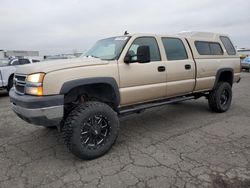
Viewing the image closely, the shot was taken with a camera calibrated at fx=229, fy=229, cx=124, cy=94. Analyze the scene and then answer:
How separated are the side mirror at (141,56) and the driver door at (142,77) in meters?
0.05

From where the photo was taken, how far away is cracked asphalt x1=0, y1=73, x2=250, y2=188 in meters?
2.93

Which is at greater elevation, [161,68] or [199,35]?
[199,35]

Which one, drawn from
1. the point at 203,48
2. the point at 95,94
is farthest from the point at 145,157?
the point at 203,48

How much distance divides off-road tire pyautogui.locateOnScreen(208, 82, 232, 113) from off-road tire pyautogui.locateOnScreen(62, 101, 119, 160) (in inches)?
127

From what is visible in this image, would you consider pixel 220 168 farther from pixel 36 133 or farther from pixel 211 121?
pixel 36 133

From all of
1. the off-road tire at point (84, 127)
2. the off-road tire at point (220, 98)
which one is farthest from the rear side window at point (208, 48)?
the off-road tire at point (84, 127)

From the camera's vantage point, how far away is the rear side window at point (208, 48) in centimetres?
539

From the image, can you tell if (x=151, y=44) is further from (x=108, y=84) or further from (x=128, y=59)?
(x=108, y=84)

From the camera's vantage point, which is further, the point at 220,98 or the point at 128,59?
the point at 220,98

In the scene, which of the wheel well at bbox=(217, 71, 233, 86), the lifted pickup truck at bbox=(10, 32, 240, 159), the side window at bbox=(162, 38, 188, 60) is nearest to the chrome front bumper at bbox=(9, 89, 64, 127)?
the lifted pickup truck at bbox=(10, 32, 240, 159)

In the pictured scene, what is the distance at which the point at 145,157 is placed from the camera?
3543 millimetres

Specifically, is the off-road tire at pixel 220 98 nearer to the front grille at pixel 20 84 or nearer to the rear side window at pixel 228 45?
the rear side window at pixel 228 45

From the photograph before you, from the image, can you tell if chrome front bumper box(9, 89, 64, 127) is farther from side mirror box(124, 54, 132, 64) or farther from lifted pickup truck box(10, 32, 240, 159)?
side mirror box(124, 54, 132, 64)

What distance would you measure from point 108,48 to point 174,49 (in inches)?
56.5
